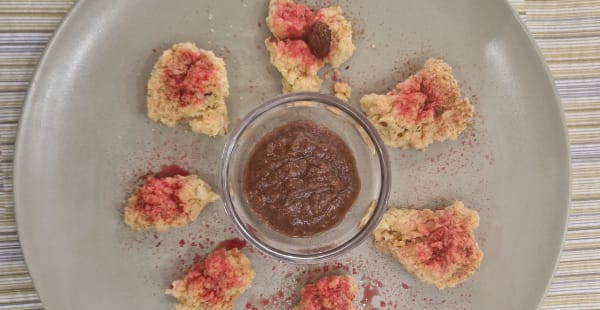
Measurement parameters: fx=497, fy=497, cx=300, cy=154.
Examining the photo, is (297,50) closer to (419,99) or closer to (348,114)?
(348,114)

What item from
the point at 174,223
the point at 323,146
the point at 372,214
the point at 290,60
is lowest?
the point at 174,223

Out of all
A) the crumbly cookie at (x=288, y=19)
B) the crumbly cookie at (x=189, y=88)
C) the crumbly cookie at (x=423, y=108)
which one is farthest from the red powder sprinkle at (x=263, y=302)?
the crumbly cookie at (x=288, y=19)

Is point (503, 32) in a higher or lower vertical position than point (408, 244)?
higher

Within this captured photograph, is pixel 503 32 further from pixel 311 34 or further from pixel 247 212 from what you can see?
pixel 247 212

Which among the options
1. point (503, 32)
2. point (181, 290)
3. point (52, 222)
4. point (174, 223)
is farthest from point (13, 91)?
point (503, 32)

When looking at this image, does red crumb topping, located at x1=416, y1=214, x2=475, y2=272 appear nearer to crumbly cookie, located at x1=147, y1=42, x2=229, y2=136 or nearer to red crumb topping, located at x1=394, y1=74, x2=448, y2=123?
red crumb topping, located at x1=394, y1=74, x2=448, y2=123

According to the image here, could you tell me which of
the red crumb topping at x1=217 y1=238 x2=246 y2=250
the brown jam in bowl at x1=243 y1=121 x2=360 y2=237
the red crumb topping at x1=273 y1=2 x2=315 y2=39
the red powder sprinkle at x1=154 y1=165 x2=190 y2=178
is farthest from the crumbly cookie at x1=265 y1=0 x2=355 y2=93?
the red crumb topping at x1=217 y1=238 x2=246 y2=250

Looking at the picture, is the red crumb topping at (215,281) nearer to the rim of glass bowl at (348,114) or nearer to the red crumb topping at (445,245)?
the rim of glass bowl at (348,114)
